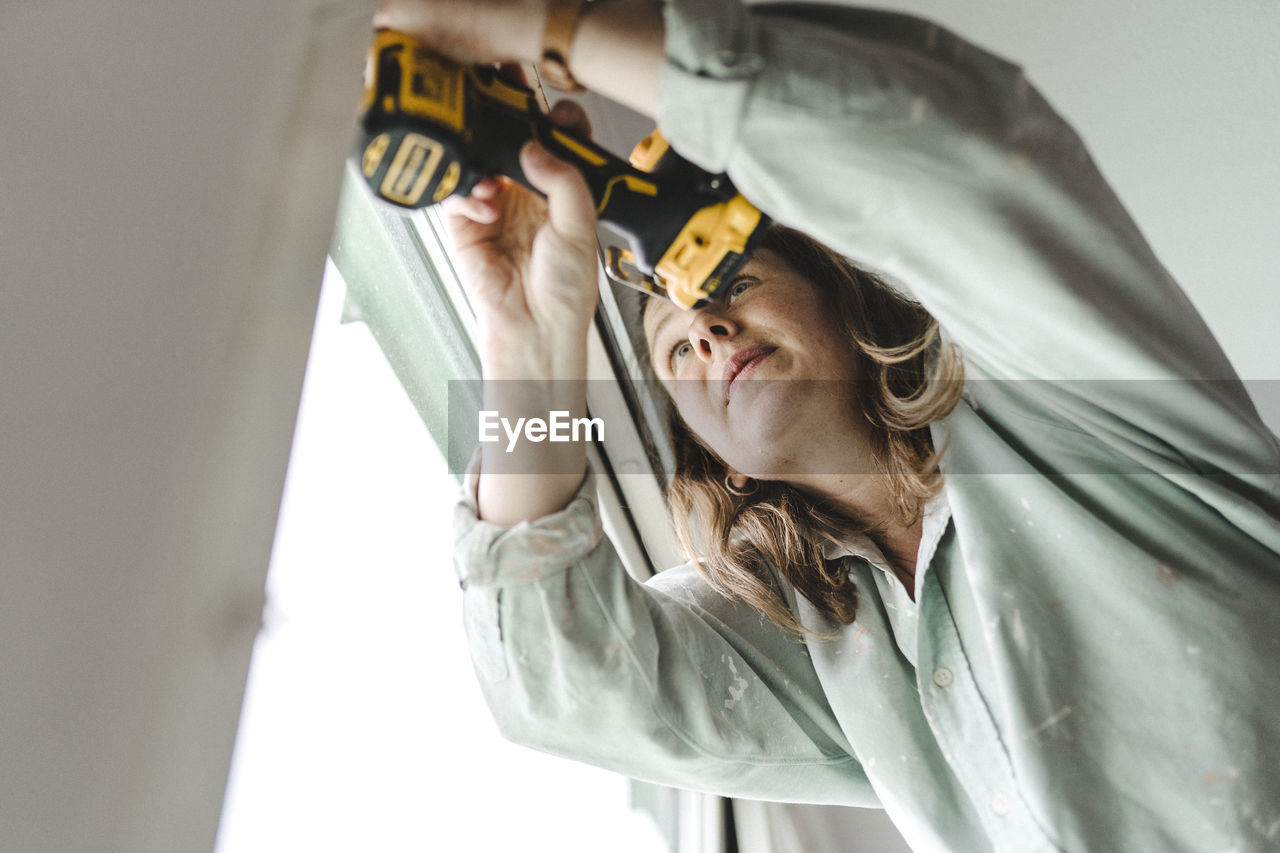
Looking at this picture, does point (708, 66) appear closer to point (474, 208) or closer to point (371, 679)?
point (474, 208)

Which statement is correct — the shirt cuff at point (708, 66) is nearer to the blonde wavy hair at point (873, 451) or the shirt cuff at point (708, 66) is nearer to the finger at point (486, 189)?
the finger at point (486, 189)

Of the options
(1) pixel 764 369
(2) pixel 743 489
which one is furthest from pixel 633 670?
(2) pixel 743 489

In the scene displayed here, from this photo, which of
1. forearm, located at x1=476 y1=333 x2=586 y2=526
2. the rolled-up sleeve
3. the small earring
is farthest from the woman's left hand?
the small earring

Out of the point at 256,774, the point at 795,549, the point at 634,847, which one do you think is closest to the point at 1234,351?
the point at 795,549

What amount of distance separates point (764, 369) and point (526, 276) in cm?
36

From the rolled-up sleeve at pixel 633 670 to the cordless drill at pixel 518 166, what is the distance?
16cm

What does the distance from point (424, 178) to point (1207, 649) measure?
61cm

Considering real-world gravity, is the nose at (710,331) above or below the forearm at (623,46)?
above

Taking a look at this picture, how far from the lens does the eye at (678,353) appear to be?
0.82 m

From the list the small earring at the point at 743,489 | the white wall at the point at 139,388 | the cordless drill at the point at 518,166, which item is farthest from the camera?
the small earring at the point at 743,489

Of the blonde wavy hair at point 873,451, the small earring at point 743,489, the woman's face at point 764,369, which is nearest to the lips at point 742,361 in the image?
the woman's face at point 764,369

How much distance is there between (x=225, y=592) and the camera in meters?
0.26

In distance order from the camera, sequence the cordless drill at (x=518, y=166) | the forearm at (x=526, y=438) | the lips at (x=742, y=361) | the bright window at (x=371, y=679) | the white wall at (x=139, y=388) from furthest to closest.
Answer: the lips at (x=742, y=361), the bright window at (x=371, y=679), the forearm at (x=526, y=438), the cordless drill at (x=518, y=166), the white wall at (x=139, y=388)

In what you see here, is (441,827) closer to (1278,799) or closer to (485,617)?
(485,617)
